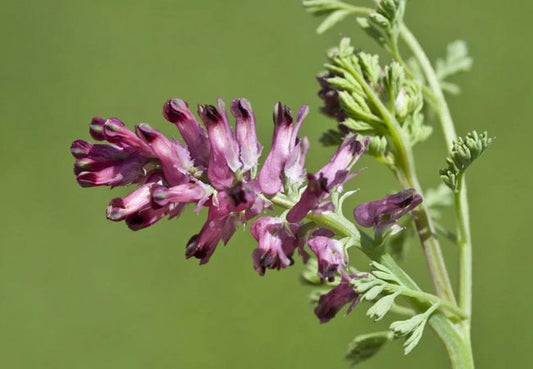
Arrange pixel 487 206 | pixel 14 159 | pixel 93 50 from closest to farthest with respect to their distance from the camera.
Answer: pixel 487 206 → pixel 14 159 → pixel 93 50

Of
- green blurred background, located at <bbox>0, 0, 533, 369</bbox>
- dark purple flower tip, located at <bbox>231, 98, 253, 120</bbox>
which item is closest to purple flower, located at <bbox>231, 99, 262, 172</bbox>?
dark purple flower tip, located at <bbox>231, 98, 253, 120</bbox>

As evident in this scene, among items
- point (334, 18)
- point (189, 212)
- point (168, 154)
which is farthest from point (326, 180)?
point (189, 212)

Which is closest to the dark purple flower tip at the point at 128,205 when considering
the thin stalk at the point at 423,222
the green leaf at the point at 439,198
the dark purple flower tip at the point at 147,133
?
Result: the dark purple flower tip at the point at 147,133

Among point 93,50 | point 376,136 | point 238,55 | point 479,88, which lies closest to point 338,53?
point 376,136

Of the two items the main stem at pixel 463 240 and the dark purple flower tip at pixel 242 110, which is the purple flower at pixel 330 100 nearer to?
the main stem at pixel 463 240

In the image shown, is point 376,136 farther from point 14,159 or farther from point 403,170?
point 14,159

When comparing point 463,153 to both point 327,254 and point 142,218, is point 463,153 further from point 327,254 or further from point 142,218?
point 142,218
